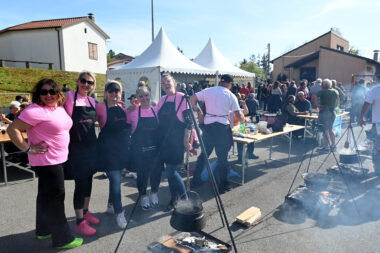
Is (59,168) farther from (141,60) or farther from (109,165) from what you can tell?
(141,60)

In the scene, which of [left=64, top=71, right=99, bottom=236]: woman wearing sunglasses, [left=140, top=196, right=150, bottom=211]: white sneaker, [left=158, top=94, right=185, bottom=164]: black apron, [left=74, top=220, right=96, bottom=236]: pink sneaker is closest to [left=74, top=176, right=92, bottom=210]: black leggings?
[left=64, top=71, right=99, bottom=236]: woman wearing sunglasses

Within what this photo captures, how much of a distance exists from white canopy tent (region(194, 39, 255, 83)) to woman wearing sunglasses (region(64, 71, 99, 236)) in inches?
420

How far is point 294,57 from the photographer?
2427 centimetres

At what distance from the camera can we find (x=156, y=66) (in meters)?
10.5

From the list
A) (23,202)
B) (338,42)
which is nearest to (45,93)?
(23,202)

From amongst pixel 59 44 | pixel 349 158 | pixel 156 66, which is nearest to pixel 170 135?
pixel 349 158

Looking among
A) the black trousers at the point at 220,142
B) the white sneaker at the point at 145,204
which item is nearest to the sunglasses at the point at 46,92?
the white sneaker at the point at 145,204

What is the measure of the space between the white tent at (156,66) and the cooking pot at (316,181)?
24.9ft

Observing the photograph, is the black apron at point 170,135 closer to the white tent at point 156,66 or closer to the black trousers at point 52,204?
the black trousers at point 52,204

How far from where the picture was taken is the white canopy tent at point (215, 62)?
1353 cm

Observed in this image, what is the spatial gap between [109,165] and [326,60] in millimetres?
22824

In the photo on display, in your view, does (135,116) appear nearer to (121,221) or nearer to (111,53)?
(121,221)

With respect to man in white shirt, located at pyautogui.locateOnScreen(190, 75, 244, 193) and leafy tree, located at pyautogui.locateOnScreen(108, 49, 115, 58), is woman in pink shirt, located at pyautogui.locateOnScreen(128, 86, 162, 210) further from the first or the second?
Result: leafy tree, located at pyautogui.locateOnScreen(108, 49, 115, 58)

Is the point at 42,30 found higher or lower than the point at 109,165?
higher
